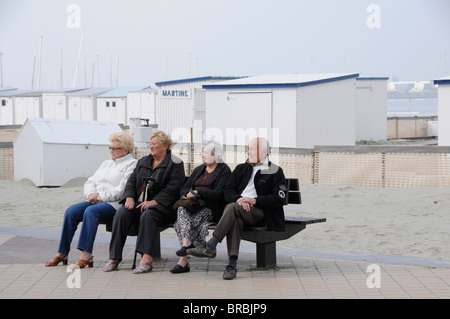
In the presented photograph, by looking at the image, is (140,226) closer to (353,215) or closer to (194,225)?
(194,225)

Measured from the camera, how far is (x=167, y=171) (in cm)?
779

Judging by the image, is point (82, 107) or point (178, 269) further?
point (82, 107)

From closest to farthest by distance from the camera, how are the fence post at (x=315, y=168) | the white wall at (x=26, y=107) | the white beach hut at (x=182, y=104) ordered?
the fence post at (x=315, y=168) < the white beach hut at (x=182, y=104) < the white wall at (x=26, y=107)

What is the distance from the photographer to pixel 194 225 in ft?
24.9

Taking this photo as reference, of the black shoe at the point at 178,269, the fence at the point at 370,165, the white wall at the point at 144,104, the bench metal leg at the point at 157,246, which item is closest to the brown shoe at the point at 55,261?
the bench metal leg at the point at 157,246

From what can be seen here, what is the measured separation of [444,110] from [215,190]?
45.1ft

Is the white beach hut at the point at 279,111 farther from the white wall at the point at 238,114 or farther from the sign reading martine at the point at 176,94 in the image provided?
the sign reading martine at the point at 176,94

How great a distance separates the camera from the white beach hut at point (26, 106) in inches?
1833

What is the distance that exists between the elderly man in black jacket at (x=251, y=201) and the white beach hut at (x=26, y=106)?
4099cm

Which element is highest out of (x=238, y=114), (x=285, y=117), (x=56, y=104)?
(x=56, y=104)

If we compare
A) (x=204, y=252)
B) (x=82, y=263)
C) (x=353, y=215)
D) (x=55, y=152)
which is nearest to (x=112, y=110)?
(x=55, y=152)

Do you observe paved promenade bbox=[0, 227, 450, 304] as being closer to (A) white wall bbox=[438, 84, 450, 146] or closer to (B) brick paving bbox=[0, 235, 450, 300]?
(B) brick paving bbox=[0, 235, 450, 300]

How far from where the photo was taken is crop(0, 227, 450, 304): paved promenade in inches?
252
